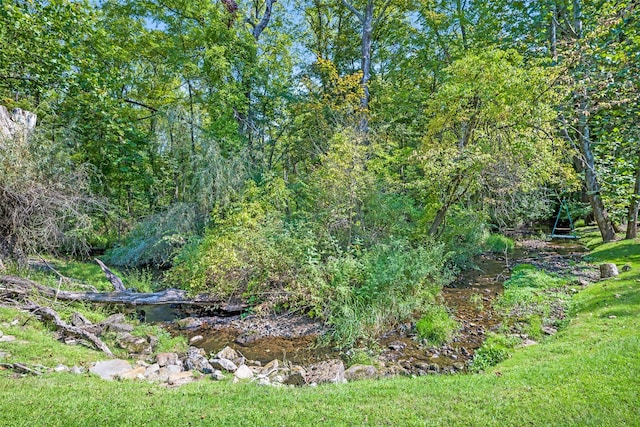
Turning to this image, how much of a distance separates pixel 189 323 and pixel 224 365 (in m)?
2.56

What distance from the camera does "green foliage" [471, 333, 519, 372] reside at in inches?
187

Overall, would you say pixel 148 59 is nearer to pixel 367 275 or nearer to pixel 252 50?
pixel 252 50

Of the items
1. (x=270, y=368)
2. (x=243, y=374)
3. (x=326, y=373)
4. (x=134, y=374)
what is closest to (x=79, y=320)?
(x=134, y=374)

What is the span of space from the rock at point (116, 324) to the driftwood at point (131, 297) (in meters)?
0.94

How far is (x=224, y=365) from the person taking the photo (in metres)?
4.79

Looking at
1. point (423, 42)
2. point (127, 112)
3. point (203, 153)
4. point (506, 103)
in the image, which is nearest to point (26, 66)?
point (203, 153)

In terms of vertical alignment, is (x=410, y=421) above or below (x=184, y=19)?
below

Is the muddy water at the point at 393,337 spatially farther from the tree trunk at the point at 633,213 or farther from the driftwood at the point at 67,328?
the tree trunk at the point at 633,213

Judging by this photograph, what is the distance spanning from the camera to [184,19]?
40.4 feet

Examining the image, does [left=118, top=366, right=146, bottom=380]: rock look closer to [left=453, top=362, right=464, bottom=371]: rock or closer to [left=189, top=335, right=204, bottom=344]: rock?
[left=189, top=335, right=204, bottom=344]: rock

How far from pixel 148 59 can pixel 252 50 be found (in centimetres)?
441

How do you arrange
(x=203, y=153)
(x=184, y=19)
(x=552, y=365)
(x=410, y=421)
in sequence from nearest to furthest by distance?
(x=410, y=421)
(x=552, y=365)
(x=203, y=153)
(x=184, y=19)

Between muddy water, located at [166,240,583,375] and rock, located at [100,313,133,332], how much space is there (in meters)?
1.00

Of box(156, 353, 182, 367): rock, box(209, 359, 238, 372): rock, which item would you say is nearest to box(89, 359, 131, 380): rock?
box(156, 353, 182, 367): rock
